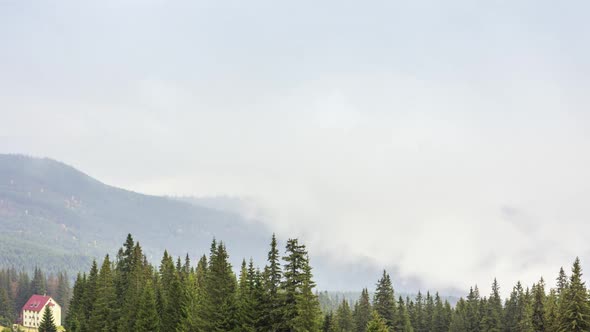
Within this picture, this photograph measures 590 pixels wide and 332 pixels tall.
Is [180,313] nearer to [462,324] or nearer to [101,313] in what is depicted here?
[101,313]

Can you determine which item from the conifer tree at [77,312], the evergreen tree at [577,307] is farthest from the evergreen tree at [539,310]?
the conifer tree at [77,312]

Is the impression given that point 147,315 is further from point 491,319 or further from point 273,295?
point 491,319

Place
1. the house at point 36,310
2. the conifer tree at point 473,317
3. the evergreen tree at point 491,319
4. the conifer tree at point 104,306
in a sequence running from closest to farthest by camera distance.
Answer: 1. the conifer tree at point 104,306
2. the evergreen tree at point 491,319
3. the conifer tree at point 473,317
4. the house at point 36,310

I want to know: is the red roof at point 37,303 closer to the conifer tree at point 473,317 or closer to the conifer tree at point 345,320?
the conifer tree at point 345,320

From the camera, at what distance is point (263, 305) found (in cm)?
5594

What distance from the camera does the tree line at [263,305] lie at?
51875mm

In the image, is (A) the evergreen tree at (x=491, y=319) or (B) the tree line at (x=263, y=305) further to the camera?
(A) the evergreen tree at (x=491, y=319)

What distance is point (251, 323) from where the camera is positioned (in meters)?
57.4

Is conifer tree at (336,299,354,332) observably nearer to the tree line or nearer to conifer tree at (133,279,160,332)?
the tree line

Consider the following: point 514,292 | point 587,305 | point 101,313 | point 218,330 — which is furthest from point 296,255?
point 514,292

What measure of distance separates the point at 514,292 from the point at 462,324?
14.5 m

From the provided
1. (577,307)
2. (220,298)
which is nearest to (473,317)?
(577,307)

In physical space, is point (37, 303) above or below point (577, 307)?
above

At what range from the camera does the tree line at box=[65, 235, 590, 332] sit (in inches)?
2042
